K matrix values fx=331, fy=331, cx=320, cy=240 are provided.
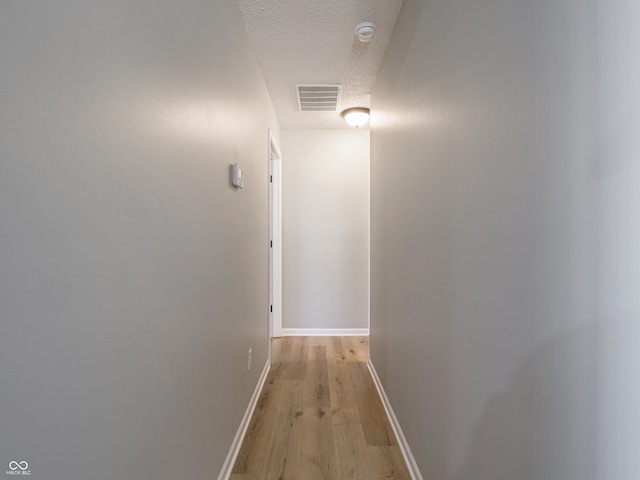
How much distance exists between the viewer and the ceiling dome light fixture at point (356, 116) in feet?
10.8

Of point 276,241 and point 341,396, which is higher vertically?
point 276,241

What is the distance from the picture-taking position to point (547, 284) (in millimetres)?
685

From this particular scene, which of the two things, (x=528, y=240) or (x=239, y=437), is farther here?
(x=239, y=437)

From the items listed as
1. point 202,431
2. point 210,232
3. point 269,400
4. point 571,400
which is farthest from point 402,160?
point 269,400

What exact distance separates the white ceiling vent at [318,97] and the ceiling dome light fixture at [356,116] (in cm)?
14

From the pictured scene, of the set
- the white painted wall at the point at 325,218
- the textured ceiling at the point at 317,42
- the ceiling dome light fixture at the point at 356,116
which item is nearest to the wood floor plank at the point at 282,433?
the white painted wall at the point at 325,218

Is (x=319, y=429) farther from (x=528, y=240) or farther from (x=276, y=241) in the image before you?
(x=276, y=241)

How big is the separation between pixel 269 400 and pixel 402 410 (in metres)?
1.02

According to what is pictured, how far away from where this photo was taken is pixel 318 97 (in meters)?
3.03

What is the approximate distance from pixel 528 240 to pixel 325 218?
3206 mm

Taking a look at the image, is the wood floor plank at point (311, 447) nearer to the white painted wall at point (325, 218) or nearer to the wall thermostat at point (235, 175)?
the wall thermostat at point (235, 175)

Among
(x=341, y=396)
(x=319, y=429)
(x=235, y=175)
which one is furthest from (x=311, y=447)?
(x=235, y=175)

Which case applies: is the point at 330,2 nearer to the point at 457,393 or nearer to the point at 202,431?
the point at 457,393

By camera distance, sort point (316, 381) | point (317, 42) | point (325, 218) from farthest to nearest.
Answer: point (325, 218), point (316, 381), point (317, 42)
